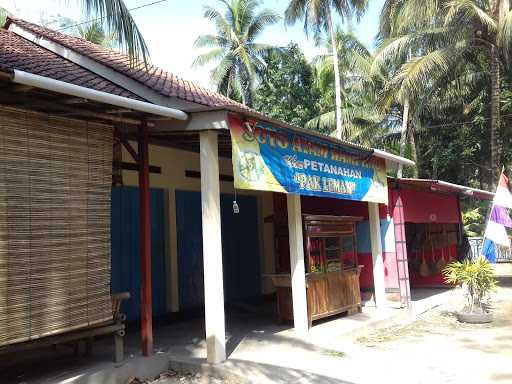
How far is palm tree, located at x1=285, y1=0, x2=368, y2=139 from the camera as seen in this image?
21312 mm

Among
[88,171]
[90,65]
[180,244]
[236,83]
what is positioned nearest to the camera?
[88,171]

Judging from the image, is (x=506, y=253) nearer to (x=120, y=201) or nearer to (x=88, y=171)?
(x=120, y=201)

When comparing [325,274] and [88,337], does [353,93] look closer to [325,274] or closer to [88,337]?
[325,274]

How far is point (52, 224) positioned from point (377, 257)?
679cm

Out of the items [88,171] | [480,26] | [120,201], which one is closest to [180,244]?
[120,201]

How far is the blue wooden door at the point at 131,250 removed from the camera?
8.16 metres

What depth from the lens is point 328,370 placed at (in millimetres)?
6262

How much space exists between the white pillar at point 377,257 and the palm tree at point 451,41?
786 cm

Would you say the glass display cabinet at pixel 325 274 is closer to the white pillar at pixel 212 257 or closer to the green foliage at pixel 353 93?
the white pillar at pixel 212 257

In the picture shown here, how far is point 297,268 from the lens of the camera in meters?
7.96

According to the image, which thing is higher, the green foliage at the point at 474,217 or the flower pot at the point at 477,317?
the green foliage at the point at 474,217

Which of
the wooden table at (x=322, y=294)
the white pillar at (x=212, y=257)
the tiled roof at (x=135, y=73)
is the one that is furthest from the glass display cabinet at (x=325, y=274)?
the tiled roof at (x=135, y=73)

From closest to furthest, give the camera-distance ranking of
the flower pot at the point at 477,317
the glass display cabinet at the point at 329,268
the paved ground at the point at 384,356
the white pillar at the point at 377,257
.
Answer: the paved ground at the point at 384,356 < the glass display cabinet at the point at 329,268 < the flower pot at the point at 477,317 < the white pillar at the point at 377,257

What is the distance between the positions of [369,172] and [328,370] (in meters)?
4.55
